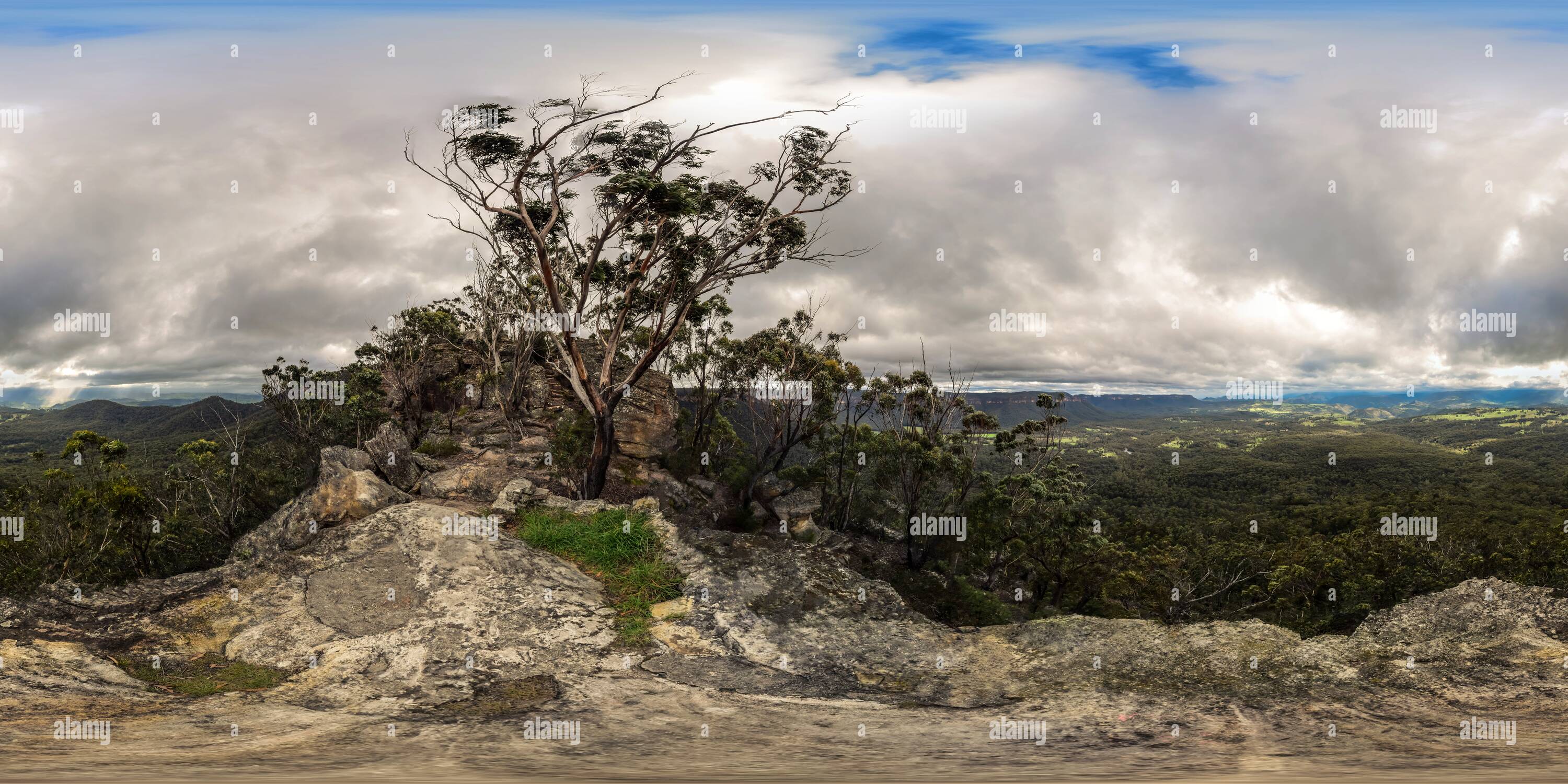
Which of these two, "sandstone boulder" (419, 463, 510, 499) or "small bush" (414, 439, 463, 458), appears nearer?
"sandstone boulder" (419, 463, 510, 499)

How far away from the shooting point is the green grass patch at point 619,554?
1024cm

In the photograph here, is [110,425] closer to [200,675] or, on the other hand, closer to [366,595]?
[366,595]

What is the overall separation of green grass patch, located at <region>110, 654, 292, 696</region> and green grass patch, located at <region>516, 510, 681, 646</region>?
4044 mm

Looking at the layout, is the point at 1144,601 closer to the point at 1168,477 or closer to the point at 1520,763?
the point at 1520,763

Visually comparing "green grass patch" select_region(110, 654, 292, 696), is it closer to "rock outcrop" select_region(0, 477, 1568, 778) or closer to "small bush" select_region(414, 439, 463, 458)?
"rock outcrop" select_region(0, 477, 1568, 778)

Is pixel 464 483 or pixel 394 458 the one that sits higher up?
pixel 394 458

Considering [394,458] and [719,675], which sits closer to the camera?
[719,675]

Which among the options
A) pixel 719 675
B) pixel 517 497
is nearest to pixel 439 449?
pixel 517 497

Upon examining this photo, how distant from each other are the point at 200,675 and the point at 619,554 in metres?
5.54

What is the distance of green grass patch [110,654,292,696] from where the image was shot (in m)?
7.73

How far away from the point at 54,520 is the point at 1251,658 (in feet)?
98.2

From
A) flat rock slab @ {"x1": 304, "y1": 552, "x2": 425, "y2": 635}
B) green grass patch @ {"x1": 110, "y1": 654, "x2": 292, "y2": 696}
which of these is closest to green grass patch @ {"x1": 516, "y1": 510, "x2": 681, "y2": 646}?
flat rock slab @ {"x1": 304, "y1": 552, "x2": 425, "y2": 635}

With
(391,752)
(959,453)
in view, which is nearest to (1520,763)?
(391,752)

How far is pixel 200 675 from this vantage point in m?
8.10
